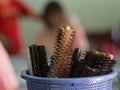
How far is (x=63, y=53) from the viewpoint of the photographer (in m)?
0.62

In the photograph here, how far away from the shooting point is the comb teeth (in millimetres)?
618

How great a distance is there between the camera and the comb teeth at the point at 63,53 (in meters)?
0.62

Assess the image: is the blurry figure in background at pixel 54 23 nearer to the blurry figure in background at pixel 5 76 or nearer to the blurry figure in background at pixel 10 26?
the blurry figure in background at pixel 10 26

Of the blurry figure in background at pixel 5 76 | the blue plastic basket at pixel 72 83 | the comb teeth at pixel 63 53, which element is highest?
the comb teeth at pixel 63 53

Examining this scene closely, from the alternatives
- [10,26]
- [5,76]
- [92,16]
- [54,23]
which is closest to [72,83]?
[5,76]

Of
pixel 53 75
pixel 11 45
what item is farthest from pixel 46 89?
pixel 11 45

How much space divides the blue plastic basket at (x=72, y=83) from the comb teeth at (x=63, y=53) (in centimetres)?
3

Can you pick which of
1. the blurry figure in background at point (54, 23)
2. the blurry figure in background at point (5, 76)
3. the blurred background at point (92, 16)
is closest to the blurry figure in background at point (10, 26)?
the blurry figure in background at point (54, 23)

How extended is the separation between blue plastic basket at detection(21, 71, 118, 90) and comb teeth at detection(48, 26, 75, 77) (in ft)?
0.11

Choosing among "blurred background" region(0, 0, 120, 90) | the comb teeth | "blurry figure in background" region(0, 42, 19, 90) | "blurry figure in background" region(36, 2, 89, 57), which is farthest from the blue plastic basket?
"blurred background" region(0, 0, 120, 90)

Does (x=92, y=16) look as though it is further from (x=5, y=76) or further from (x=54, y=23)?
(x=5, y=76)

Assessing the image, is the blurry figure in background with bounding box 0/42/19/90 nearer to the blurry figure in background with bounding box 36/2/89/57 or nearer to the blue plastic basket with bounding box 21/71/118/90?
the blue plastic basket with bounding box 21/71/118/90

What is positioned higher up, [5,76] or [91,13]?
[91,13]

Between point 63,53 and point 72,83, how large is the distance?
64 mm
